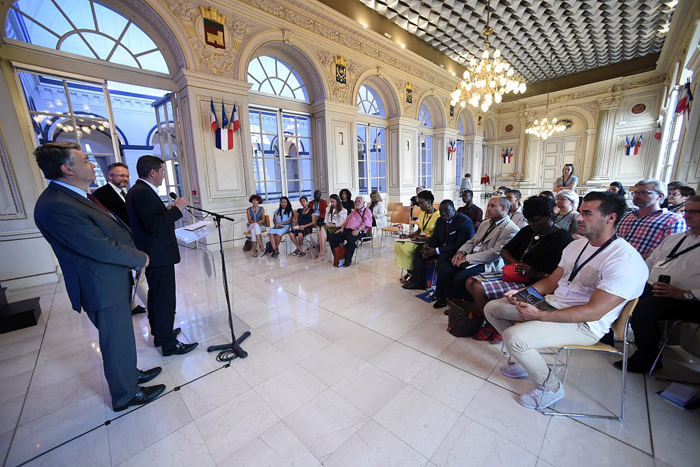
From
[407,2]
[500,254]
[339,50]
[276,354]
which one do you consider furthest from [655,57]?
[276,354]

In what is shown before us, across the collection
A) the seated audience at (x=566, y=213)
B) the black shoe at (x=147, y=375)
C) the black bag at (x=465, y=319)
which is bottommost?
the black shoe at (x=147, y=375)

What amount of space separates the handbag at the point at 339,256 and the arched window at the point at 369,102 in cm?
498

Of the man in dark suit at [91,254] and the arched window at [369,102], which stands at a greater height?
the arched window at [369,102]

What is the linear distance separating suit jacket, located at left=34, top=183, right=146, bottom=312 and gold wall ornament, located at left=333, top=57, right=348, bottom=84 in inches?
257

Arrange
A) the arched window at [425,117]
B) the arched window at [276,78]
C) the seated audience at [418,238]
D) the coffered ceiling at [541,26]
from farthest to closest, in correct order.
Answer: the arched window at [425,117] → the coffered ceiling at [541,26] → the arched window at [276,78] → the seated audience at [418,238]

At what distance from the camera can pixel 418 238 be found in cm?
368

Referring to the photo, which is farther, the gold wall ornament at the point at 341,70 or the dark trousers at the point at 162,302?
the gold wall ornament at the point at 341,70

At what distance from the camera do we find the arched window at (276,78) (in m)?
5.98

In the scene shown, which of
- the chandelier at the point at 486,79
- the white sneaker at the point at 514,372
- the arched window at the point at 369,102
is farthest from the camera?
the arched window at the point at 369,102

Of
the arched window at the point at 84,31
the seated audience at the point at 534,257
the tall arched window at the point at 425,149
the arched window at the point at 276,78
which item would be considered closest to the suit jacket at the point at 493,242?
the seated audience at the point at 534,257

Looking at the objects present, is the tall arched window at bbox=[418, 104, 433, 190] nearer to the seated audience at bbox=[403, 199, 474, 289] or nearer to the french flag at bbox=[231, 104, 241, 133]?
the french flag at bbox=[231, 104, 241, 133]

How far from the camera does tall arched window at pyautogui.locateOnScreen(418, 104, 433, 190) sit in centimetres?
1003

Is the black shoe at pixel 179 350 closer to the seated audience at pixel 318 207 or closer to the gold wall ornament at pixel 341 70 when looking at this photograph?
the seated audience at pixel 318 207

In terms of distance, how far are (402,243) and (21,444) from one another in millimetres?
3438
